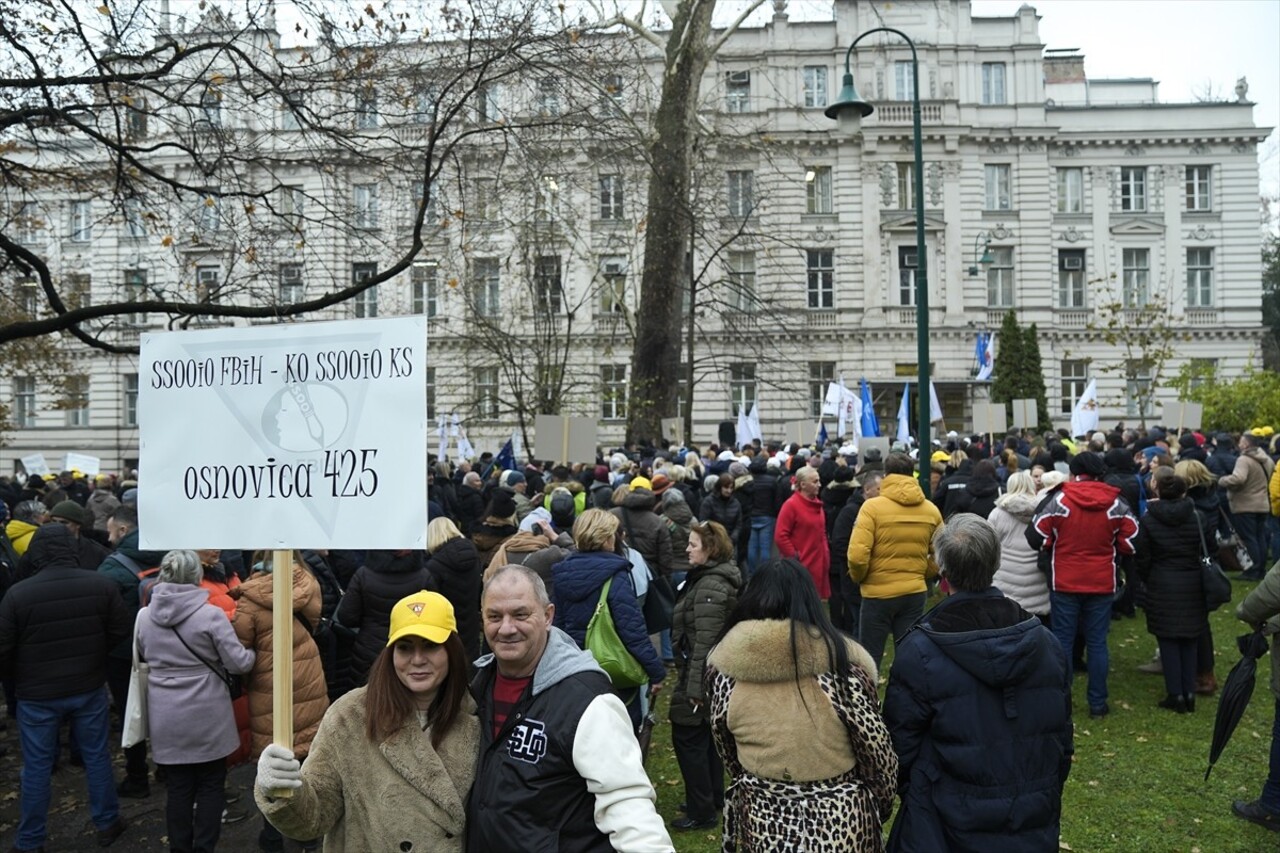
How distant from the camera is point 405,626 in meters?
3.06

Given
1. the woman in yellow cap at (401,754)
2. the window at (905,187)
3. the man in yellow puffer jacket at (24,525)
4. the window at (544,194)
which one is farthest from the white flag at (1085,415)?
the window at (905,187)

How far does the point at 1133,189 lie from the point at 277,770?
167 feet

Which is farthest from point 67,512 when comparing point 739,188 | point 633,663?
point 739,188

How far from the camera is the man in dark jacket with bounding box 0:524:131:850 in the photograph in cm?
605

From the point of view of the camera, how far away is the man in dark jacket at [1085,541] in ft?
25.8

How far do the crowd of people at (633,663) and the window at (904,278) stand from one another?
33.6m

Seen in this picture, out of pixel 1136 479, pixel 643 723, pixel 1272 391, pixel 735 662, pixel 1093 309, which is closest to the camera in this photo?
pixel 735 662

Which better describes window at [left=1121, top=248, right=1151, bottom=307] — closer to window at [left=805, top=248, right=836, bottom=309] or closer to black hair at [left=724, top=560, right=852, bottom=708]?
window at [left=805, top=248, right=836, bottom=309]

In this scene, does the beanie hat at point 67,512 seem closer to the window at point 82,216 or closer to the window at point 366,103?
the window at point 82,216

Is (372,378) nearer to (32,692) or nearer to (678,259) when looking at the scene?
(32,692)

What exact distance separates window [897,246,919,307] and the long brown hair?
43768 millimetres

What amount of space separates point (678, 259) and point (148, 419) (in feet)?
61.2

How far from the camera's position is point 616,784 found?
9.23ft

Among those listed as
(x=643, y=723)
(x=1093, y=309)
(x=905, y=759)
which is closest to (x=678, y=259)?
(x=643, y=723)
